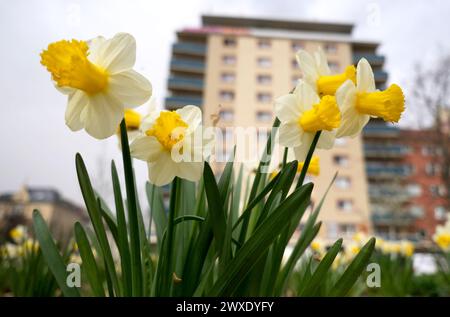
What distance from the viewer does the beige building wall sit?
46.8ft

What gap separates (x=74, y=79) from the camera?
344 millimetres

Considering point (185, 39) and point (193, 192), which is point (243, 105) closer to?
point (185, 39)

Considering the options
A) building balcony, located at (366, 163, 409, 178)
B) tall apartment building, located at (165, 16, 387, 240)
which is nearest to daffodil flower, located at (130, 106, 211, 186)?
tall apartment building, located at (165, 16, 387, 240)

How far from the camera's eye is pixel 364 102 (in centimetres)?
42

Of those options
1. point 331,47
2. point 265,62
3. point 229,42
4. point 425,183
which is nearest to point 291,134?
point 265,62

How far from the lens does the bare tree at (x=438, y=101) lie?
7.48 m

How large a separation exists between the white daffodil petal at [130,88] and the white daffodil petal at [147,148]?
0.05 m

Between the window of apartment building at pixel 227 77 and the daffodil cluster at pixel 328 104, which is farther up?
the window of apartment building at pixel 227 77

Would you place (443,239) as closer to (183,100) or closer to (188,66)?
(183,100)

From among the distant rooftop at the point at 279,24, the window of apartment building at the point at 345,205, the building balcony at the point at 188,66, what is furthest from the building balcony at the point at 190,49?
the window of apartment building at the point at 345,205

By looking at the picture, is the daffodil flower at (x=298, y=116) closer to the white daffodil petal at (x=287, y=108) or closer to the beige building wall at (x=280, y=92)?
the white daffodil petal at (x=287, y=108)

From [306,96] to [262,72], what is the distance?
1563cm
